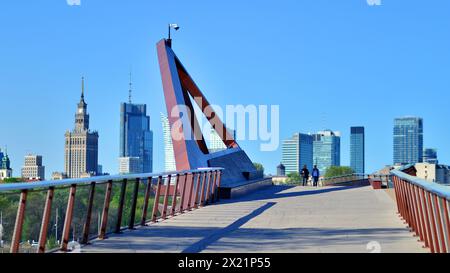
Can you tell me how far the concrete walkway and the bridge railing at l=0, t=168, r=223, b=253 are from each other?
314 millimetres

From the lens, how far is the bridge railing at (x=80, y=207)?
941 centimetres

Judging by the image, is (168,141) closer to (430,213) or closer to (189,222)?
(189,222)

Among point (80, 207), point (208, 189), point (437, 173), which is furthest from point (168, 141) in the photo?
point (80, 207)

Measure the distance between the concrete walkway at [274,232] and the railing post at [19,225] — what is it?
6.51ft

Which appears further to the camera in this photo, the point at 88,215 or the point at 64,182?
the point at 88,215

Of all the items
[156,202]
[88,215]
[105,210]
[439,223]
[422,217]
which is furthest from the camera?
[156,202]

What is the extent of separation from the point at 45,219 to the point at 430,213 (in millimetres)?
4787

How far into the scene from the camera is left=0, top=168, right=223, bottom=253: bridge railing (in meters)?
9.41

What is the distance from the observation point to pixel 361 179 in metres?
51.6

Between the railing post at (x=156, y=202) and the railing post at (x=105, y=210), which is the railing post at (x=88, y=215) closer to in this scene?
the railing post at (x=105, y=210)

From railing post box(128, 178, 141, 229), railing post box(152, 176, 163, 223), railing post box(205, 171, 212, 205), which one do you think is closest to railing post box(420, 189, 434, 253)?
railing post box(128, 178, 141, 229)

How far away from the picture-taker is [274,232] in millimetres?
13930

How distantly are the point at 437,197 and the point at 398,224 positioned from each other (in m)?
6.06
